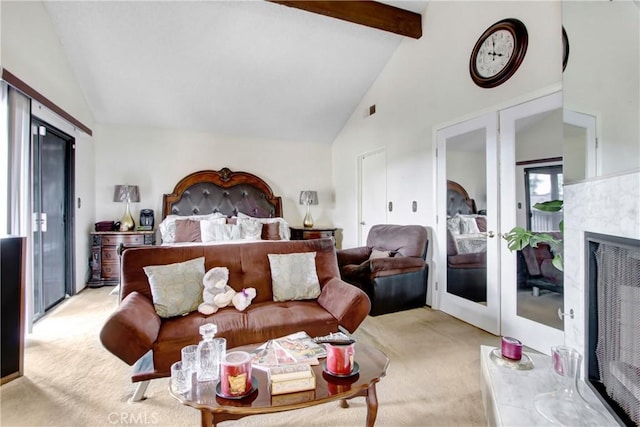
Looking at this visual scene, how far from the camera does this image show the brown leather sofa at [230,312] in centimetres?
173

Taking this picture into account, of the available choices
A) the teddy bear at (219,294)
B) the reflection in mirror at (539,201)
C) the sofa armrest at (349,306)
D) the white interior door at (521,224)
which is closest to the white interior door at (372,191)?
the white interior door at (521,224)

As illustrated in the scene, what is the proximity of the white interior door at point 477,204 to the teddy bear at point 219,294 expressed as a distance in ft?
7.31

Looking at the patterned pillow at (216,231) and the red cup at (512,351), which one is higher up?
the patterned pillow at (216,231)

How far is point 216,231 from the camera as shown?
450 centimetres

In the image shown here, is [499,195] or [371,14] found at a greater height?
[371,14]

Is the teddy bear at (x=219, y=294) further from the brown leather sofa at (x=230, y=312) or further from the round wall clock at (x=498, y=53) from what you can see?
the round wall clock at (x=498, y=53)

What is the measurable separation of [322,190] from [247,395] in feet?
16.4

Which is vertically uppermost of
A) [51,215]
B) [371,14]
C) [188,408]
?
[371,14]

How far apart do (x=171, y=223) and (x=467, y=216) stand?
13.0 feet

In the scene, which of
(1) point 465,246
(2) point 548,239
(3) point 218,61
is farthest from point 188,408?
(3) point 218,61

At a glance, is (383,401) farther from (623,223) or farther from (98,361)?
(98,361)

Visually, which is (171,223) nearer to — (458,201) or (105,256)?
(105,256)

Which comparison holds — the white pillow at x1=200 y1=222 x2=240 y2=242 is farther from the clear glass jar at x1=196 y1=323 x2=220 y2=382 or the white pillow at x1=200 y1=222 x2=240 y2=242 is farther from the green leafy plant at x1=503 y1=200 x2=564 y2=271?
the green leafy plant at x1=503 y1=200 x2=564 y2=271

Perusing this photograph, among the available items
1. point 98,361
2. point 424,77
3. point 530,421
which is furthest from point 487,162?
point 98,361
